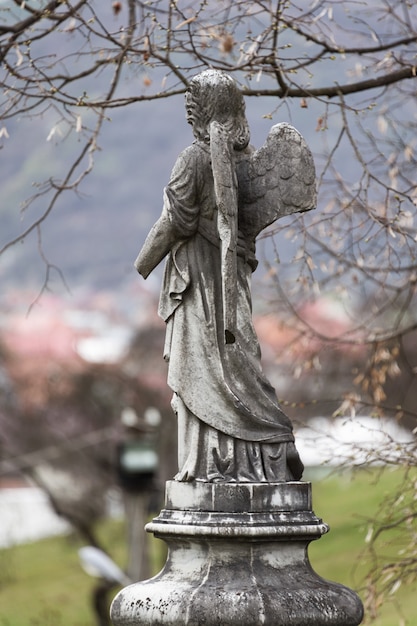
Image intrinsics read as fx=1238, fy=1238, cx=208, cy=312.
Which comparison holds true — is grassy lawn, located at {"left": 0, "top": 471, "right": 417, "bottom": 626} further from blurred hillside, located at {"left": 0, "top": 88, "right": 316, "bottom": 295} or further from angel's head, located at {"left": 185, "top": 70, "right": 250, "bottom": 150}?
blurred hillside, located at {"left": 0, "top": 88, "right": 316, "bottom": 295}

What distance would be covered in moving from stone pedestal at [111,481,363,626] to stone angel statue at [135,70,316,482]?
147 mm

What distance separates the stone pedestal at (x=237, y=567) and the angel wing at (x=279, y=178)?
5.13ft

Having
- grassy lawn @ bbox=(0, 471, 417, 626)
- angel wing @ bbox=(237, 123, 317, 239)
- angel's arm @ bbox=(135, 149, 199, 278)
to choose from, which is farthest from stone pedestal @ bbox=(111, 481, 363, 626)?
grassy lawn @ bbox=(0, 471, 417, 626)

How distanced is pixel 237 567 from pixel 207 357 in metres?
1.15

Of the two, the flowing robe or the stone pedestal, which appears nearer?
the stone pedestal

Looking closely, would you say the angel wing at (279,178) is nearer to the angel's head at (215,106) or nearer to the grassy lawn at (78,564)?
the angel's head at (215,106)

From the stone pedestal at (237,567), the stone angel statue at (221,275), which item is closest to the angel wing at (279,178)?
the stone angel statue at (221,275)

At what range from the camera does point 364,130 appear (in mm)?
9977

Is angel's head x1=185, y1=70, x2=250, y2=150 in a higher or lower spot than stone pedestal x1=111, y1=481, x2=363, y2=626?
higher

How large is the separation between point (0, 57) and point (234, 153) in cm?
314

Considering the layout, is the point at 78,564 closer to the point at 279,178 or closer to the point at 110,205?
the point at 279,178

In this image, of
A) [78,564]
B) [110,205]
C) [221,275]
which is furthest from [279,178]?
[110,205]

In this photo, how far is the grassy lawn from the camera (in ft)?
66.7

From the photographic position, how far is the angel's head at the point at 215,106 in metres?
6.93
